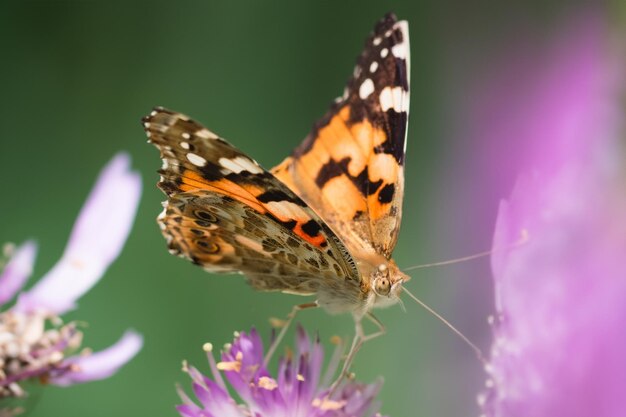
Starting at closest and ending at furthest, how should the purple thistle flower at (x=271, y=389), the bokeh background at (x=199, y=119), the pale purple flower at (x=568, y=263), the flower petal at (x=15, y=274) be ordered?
the pale purple flower at (x=568, y=263), the purple thistle flower at (x=271, y=389), the flower petal at (x=15, y=274), the bokeh background at (x=199, y=119)

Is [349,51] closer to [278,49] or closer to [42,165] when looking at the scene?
[278,49]

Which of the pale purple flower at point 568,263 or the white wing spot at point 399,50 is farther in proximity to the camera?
the white wing spot at point 399,50

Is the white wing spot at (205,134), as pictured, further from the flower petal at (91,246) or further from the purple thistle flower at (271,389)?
the flower petal at (91,246)

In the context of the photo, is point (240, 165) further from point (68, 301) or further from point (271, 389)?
point (68, 301)

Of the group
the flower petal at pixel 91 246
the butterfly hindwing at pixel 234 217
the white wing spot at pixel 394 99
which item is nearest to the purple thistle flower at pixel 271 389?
the butterfly hindwing at pixel 234 217

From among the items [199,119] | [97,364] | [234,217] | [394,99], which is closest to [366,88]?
[394,99]

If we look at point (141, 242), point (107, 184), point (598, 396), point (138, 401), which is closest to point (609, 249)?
point (598, 396)
